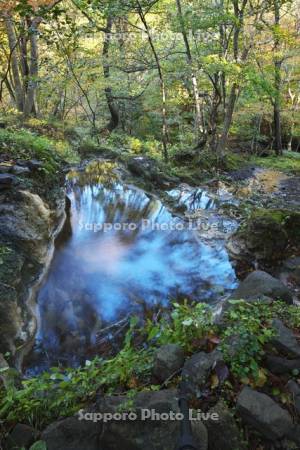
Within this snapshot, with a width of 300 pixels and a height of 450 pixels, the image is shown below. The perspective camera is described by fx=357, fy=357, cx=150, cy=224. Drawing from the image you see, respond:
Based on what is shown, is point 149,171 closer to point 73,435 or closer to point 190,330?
point 190,330

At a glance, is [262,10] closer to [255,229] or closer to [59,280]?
[255,229]

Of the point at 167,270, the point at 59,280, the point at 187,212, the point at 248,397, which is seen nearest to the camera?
the point at 248,397

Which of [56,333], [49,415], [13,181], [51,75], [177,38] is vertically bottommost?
[56,333]

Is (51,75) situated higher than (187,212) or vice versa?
(51,75)

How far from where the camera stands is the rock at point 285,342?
286 cm

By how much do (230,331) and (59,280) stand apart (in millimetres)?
3259

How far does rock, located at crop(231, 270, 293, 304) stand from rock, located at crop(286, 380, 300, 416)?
3.46 ft

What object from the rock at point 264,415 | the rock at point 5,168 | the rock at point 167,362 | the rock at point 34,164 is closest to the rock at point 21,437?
the rock at point 167,362

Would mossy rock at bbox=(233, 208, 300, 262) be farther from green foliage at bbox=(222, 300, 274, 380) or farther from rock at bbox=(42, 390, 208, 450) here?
rock at bbox=(42, 390, 208, 450)

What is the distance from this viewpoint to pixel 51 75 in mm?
14891

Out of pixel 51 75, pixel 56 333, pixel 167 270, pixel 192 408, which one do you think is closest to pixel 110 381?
pixel 192 408

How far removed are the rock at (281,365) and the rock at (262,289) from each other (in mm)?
890

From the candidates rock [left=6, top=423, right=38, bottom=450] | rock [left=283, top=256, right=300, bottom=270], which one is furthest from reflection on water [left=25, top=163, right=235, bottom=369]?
rock [left=6, top=423, right=38, bottom=450]

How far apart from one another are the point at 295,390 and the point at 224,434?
Result: 65cm
